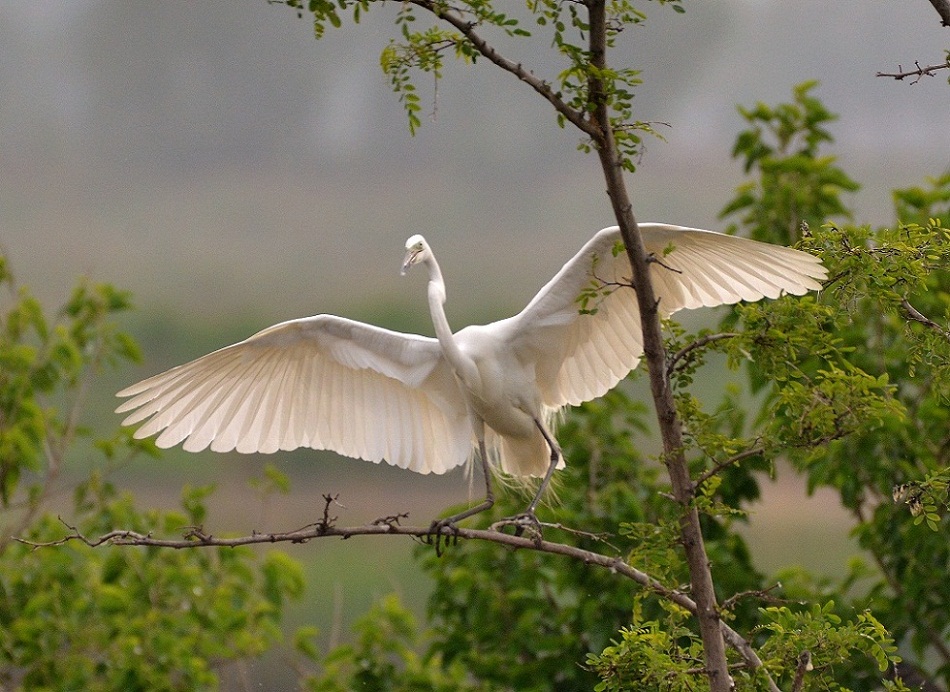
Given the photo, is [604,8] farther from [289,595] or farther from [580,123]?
[289,595]

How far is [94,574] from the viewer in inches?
187

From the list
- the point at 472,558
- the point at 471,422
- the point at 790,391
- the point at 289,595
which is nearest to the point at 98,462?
the point at 289,595

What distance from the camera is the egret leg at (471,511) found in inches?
98.0

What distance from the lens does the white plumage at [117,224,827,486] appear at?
8.73 ft

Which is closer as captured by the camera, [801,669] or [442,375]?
[801,669]

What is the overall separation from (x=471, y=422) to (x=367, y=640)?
1.95 meters

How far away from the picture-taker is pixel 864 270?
6.47 ft

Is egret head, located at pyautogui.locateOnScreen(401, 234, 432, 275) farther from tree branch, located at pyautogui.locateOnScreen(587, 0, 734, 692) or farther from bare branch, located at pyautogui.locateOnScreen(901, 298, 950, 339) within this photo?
bare branch, located at pyautogui.locateOnScreen(901, 298, 950, 339)

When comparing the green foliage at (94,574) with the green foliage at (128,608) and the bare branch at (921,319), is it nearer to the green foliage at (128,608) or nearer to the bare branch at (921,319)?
the green foliage at (128,608)

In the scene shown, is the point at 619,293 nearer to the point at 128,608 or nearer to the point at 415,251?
the point at 415,251

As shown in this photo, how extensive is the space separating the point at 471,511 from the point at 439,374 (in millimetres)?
582

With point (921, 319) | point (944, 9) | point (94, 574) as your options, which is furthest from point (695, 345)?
point (94, 574)

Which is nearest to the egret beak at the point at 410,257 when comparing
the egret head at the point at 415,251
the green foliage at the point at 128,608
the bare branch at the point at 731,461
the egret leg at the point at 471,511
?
the egret head at the point at 415,251

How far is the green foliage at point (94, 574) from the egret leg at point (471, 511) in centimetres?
175
